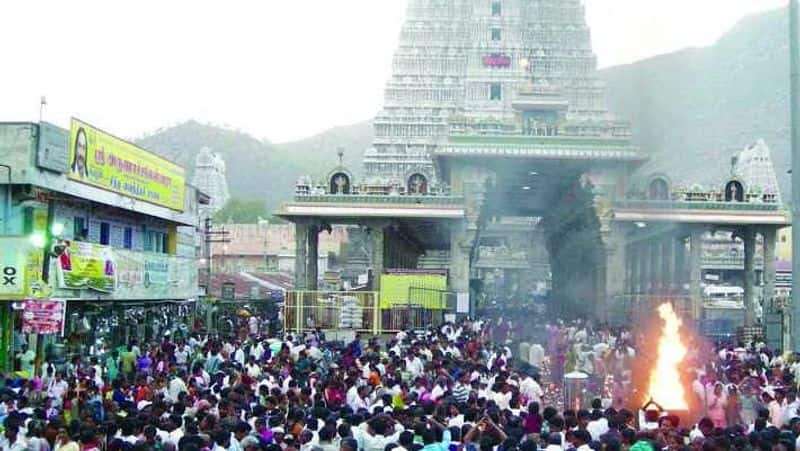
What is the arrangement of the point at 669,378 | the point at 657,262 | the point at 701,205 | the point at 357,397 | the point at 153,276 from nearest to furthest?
the point at 357,397, the point at 669,378, the point at 153,276, the point at 701,205, the point at 657,262

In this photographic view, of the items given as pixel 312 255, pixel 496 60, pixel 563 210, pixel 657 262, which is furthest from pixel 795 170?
pixel 496 60

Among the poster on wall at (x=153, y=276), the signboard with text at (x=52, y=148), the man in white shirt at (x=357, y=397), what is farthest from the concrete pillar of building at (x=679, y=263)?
the man in white shirt at (x=357, y=397)

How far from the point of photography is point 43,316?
60.8 feet

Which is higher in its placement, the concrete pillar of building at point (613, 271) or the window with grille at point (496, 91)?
the window with grille at point (496, 91)

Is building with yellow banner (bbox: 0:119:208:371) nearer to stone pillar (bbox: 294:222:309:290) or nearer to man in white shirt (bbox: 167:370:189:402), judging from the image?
stone pillar (bbox: 294:222:309:290)

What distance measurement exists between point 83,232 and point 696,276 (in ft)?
71.3

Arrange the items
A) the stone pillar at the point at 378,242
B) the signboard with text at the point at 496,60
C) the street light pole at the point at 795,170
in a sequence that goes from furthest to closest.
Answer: the signboard with text at the point at 496,60
the stone pillar at the point at 378,242
the street light pole at the point at 795,170

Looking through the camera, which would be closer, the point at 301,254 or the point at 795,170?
the point at 795,170

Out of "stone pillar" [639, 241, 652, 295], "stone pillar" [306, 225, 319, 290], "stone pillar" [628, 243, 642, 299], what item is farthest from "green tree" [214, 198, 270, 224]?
"stone pillar" [306, 225, 319, 290]

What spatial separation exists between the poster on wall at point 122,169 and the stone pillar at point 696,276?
18355 mm

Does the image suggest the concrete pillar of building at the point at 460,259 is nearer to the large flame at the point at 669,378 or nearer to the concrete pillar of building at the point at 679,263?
the concrete pillar of building at the point at 679,263

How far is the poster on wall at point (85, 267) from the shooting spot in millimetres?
23688

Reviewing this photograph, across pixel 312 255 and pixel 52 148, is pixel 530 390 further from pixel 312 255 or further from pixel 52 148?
pixel 312 255

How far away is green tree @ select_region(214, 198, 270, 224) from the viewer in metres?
108
